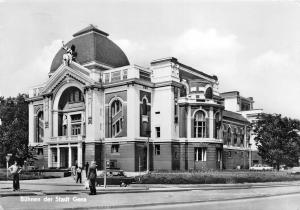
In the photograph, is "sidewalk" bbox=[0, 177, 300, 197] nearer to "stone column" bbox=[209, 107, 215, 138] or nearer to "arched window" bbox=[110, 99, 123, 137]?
"arched window" bbox=[110, 99, 123, 137]

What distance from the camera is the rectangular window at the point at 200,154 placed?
55906mm

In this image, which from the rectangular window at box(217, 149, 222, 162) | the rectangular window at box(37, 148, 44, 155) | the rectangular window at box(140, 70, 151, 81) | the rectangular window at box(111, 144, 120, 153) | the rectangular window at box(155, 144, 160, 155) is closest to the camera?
the rectangular window at box(111, 144, 120, 153)

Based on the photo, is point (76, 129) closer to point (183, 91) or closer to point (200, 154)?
point (183, 91)

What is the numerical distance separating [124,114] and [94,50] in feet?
37.4

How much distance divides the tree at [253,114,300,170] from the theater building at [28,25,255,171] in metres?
6.79

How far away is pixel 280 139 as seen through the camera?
55.9 m

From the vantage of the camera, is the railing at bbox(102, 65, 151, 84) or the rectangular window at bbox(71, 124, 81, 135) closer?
the railing at bbox(102, 65, 151, 84)

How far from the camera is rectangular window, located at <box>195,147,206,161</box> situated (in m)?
55.9

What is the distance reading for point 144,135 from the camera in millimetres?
54281

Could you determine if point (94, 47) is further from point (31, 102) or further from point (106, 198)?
point (106, 198)

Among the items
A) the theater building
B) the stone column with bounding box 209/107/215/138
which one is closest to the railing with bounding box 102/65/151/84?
the theater building

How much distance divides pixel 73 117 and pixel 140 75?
1312 centimetres

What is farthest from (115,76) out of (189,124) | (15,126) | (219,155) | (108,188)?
(108,188)

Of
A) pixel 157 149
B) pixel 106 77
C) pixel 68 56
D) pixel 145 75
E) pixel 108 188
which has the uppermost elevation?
pixel 68 56
